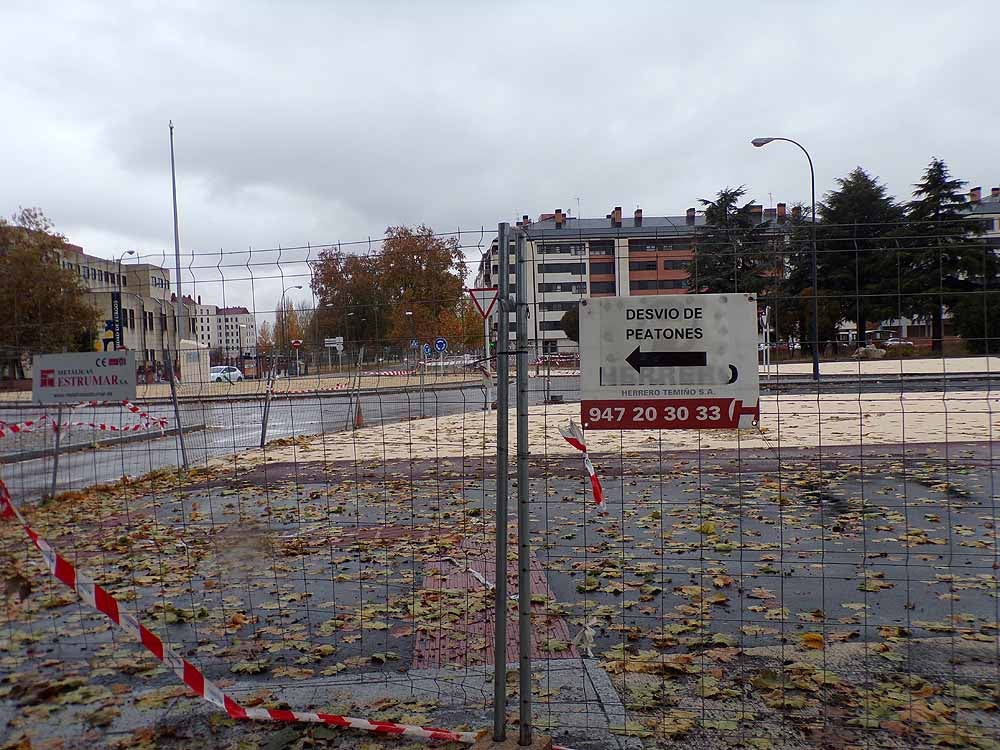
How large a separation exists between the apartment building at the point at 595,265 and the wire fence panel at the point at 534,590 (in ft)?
0.08

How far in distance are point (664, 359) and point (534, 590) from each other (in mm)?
2953

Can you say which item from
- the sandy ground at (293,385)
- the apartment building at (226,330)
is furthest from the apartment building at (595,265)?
the apartment building at (226,330)

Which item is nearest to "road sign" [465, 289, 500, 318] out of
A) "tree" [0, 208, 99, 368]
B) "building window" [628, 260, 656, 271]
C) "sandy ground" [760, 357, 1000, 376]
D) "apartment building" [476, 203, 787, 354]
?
"apartment building" [476, 203, 787, 354]

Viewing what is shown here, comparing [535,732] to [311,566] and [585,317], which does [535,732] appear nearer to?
[585,317]

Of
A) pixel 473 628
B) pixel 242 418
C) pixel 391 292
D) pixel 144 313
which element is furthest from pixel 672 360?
pixel 242 418

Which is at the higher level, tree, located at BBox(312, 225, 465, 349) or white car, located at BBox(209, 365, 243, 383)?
tree, located at BBox(312, 225, 465, 349)

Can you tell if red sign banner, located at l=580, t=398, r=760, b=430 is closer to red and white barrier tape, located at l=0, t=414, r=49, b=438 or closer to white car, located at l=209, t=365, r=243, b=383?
white car, located at l=209, t=365, r=243, b=383

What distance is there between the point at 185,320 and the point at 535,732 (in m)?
4.18

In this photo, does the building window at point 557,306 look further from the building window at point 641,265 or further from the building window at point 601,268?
the building window at point 641,265

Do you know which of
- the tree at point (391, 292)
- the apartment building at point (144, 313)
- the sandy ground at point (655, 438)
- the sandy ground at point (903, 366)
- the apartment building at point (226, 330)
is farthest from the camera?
the sandy ground at point (655, 438)

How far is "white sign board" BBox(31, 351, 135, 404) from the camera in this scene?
6.04m

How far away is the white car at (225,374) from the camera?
22.3 ft

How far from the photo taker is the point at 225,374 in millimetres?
7223

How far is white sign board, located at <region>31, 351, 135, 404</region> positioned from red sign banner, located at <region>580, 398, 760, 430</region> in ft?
12.1
